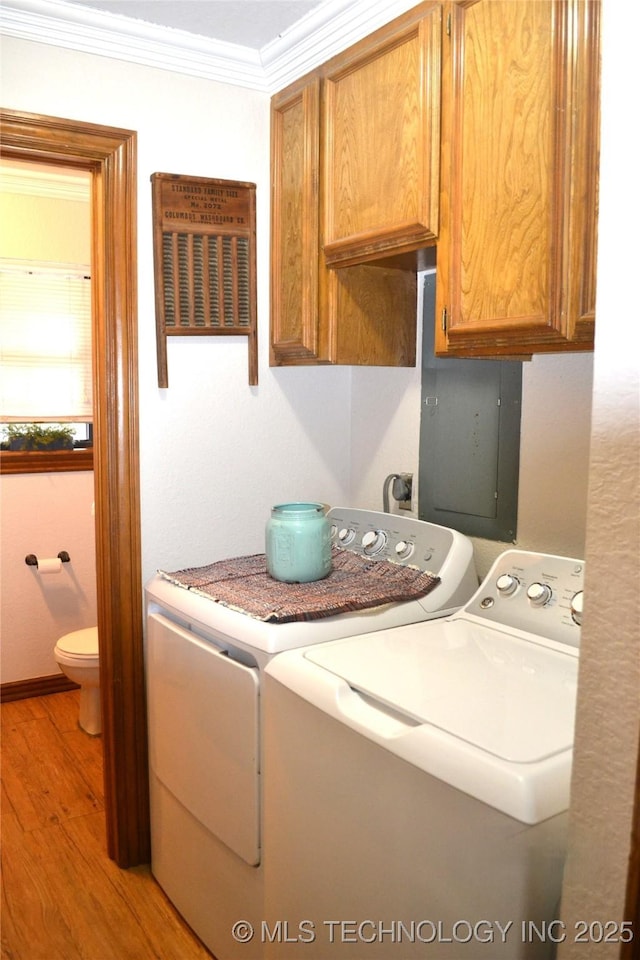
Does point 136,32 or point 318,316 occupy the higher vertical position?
point 136,32

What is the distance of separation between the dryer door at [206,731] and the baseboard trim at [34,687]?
1640 millimetres

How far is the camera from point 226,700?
171cm

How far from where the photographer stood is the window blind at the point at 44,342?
3.49 m

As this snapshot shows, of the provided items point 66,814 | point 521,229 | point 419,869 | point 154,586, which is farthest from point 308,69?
point 66,814

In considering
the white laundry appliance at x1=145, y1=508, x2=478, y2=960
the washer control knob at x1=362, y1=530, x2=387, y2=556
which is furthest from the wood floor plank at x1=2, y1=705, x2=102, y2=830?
the washer control knob at x1=362, y1=530, x2=387, y2=556

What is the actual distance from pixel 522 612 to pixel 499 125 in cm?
105

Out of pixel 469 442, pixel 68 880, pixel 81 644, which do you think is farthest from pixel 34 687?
pixel 469 442

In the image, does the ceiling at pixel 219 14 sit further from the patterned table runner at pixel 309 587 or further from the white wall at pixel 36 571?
the white wall at pixel 36 571

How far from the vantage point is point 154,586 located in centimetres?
213

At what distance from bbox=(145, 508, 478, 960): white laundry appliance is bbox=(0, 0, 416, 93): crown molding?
4.39 feet

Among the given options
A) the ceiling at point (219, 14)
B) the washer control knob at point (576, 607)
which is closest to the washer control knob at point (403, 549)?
the washer control knob at point (576, 607)

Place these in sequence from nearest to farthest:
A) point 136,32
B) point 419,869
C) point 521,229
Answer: point 419,869
point 521,229
point 136,32

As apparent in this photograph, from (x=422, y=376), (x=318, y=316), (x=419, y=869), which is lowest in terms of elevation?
(x=419, y=869)

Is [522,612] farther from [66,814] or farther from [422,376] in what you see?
[66,814]
